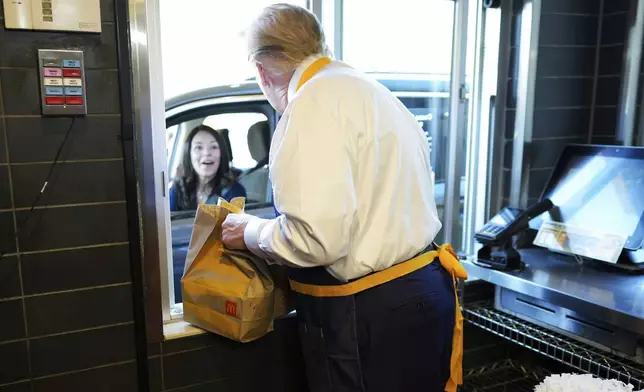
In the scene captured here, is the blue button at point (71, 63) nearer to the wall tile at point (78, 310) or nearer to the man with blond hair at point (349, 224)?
the man with blond hair at point (349, 224)

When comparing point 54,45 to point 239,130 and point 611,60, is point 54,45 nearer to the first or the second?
point 239,130

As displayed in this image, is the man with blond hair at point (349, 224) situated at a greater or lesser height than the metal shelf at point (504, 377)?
greater

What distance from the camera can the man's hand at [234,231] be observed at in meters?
1.39

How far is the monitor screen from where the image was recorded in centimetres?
169

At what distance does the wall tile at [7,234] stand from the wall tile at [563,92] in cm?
166

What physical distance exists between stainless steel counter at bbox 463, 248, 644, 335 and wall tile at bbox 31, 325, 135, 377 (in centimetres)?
108

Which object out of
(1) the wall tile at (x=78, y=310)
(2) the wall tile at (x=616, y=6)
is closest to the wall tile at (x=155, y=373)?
(1) the wall tile at (x=78, y=310)

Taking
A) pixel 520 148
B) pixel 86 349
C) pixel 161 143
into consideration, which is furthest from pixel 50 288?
pixel 520 148

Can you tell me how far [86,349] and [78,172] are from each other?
467 mm

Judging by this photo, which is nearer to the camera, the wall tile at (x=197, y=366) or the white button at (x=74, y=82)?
the white button at (x=74, y=82)

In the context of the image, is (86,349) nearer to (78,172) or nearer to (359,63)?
(78,172)

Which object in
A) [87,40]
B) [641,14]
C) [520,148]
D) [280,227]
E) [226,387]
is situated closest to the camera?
[280,227]

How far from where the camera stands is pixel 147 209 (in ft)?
4.79

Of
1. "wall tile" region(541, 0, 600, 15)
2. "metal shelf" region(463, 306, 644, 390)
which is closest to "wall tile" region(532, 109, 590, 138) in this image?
"wall tile" region(541, 0, 600, 15)
